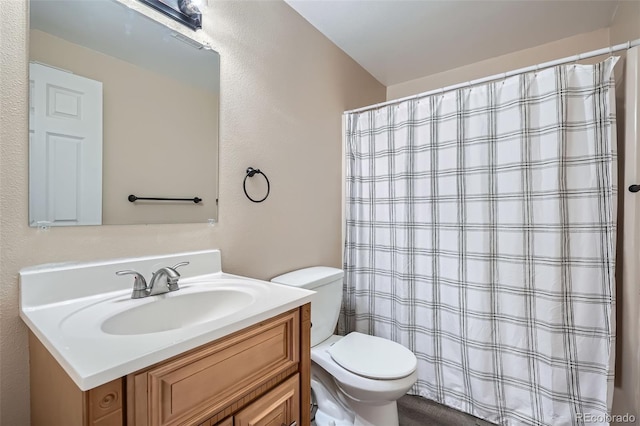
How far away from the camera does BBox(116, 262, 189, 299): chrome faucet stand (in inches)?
39.7

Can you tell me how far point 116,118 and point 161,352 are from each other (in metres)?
0.85

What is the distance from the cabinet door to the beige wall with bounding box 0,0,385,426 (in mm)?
636

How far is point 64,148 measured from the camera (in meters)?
0.94

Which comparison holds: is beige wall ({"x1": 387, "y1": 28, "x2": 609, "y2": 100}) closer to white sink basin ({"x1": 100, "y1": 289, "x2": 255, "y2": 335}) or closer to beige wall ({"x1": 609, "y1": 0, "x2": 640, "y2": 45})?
beige wall ({"x1": 609, "y1": 0, "x2": 640, "y2": 45})

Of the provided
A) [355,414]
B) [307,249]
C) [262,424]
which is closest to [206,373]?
[262,424]

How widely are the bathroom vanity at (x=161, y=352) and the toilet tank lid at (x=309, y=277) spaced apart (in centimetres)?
37

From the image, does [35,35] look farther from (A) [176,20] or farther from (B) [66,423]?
(B) [66,423]

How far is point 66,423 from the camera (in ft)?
A: 2.06

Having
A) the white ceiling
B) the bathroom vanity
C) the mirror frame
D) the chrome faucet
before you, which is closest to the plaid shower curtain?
the white ceiling

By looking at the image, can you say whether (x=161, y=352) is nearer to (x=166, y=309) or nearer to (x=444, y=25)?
(x=166, y=309)

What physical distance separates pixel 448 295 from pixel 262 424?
1.28 m

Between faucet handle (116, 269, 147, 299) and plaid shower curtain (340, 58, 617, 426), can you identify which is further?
plaid shower curtain (340, 58, 617, 426)

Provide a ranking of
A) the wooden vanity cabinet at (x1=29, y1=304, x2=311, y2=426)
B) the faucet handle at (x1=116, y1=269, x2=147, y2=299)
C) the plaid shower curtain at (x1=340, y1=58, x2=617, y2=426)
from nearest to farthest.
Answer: the wooden vanity cabinet at (x1=29, y1=304, x2=311, y2=426) → the faucet handle at (x1=116, y1=269, x2=147, y2=299) → the plaid shower curtain at (x1=340, y1=58, x2=617, y2=426)

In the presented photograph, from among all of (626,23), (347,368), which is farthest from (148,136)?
(626,23)
